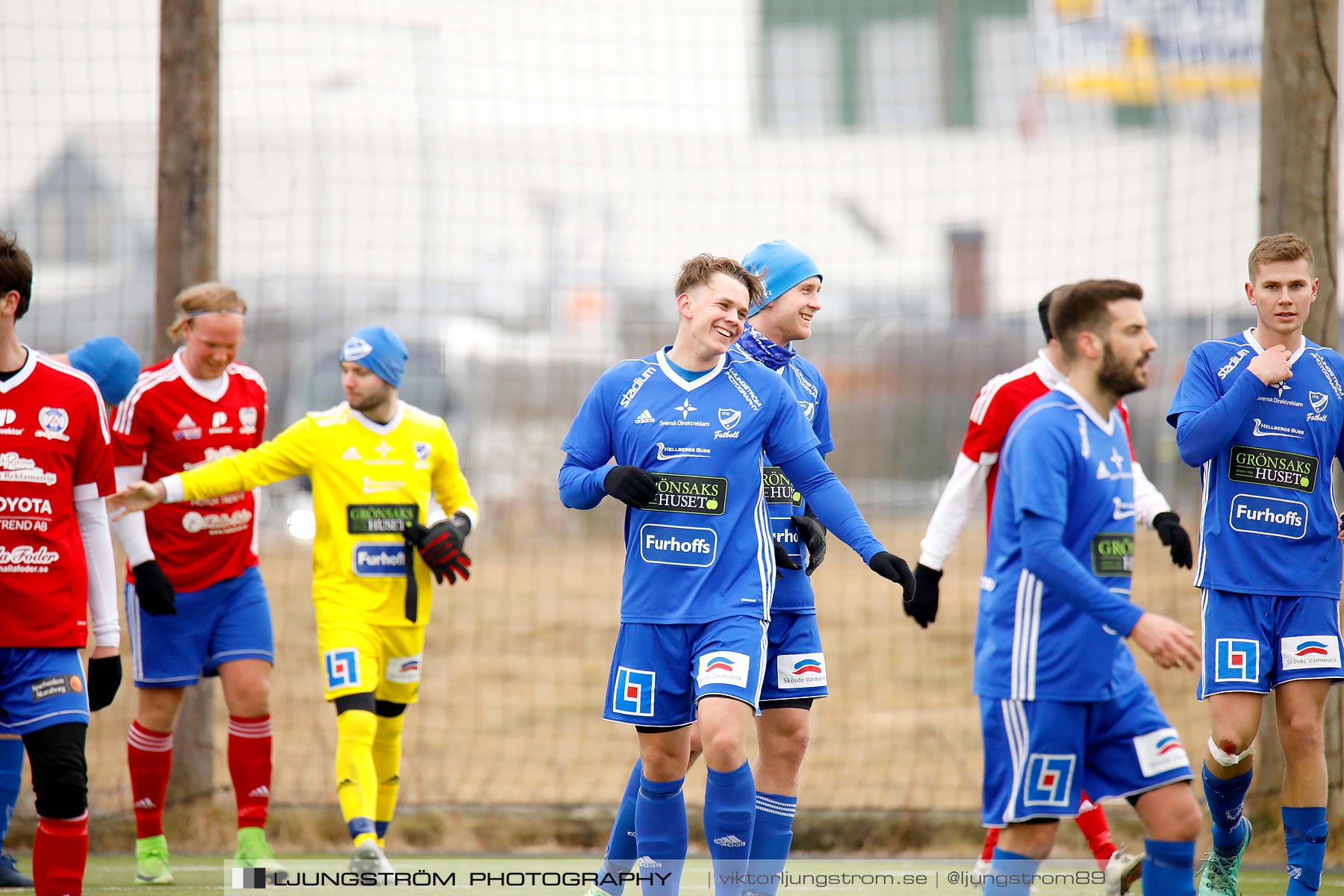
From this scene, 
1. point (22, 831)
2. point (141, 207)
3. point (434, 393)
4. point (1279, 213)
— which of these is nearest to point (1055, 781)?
point (1279, 213)

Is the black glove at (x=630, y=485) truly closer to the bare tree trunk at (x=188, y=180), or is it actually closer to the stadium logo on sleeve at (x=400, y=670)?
the stadium logo on sleeve at (x=400, y=670)

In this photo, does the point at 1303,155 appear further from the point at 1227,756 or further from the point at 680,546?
the point at 680,546

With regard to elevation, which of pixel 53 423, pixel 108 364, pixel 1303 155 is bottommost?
pixel 53 423

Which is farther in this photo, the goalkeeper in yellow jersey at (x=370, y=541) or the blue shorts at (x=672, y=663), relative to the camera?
the goalkeeper in yellow jersey at (x=370, y=541)

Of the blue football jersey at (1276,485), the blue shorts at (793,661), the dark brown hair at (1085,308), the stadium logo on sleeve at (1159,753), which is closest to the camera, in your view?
the stadium logo on sleeve at (1159,753)

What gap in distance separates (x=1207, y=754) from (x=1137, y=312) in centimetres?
190

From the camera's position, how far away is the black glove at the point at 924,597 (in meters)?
4.41

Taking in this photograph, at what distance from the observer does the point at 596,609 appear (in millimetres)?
12758

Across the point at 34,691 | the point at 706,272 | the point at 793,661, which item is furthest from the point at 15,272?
the point at 793,661

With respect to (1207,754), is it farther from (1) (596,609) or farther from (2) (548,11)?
(1) (596,609)

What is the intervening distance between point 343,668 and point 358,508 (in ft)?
2.01

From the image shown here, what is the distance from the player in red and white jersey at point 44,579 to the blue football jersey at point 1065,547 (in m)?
2.46

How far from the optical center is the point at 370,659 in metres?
5.38

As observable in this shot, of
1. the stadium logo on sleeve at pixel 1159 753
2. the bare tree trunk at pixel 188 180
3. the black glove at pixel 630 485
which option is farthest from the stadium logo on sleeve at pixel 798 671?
the bare tree trunk at pixel 188 180
